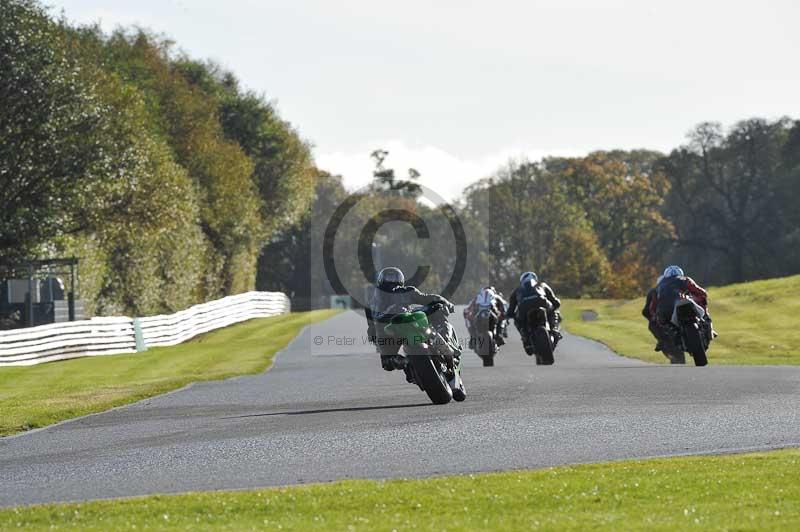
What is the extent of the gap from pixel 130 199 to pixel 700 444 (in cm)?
4027

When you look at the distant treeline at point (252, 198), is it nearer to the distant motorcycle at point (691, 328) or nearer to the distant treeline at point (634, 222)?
the distant treeline at point (634, 222)

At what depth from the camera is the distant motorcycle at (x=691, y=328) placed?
21.9 meters

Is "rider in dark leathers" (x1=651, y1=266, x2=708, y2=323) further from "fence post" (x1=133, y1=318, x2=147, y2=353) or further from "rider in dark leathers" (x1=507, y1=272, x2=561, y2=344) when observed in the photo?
"fence post" (x1=133, y1=318, x2=147, y2=353)

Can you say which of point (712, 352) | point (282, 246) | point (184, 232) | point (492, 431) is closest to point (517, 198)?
point (282, 246)

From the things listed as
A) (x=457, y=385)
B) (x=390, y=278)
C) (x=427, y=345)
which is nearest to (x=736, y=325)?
(x=457, y=385)

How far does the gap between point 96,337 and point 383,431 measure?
985 inches

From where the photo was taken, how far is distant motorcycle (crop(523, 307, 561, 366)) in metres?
24.8

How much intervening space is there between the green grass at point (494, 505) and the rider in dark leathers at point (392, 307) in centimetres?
567

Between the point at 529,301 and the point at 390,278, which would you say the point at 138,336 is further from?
the point at 390,278

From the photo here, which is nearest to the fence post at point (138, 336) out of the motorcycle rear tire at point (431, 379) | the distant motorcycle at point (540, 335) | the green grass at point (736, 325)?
the green grass at point (736, 325)

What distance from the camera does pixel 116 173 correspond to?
48.2 meters

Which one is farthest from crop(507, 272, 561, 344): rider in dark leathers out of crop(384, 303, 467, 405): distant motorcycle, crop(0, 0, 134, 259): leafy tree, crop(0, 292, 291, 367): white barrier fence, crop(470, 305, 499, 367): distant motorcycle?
crop(0, 0, 134, 259): leafy tree

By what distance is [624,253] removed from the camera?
9869 centimetres

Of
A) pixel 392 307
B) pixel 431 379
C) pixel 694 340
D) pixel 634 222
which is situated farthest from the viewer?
pixel 634 222
